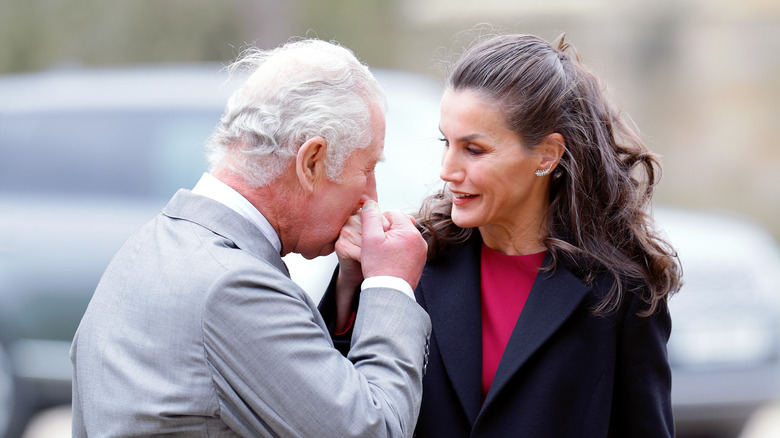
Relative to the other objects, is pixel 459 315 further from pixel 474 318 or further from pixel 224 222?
pixel 224 222

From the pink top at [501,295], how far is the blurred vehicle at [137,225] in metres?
1.55

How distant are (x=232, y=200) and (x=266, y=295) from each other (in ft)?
0.95

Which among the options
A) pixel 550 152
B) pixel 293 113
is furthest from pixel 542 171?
pixel 293 113

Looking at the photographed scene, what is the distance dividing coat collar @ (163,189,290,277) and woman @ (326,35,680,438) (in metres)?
0.22

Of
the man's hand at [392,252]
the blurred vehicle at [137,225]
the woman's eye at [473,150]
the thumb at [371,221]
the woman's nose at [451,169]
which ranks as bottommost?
the blurred vehicle at [137,225]

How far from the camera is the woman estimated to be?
208cm

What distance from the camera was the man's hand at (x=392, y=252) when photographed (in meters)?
1.97

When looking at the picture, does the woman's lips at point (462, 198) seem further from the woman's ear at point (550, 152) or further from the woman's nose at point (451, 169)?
the woman's ear at point (550, 152)

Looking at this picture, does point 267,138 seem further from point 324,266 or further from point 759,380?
point 759,380

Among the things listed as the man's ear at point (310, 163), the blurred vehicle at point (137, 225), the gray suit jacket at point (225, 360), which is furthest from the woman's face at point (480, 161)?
the blurred vehicle at point (137, 225)

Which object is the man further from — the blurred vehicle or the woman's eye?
the blurred vehicle

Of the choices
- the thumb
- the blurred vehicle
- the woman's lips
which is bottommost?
the blurred vehicle

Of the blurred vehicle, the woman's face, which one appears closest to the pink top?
the woman's face

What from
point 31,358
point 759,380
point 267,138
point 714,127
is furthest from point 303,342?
point 714,127
